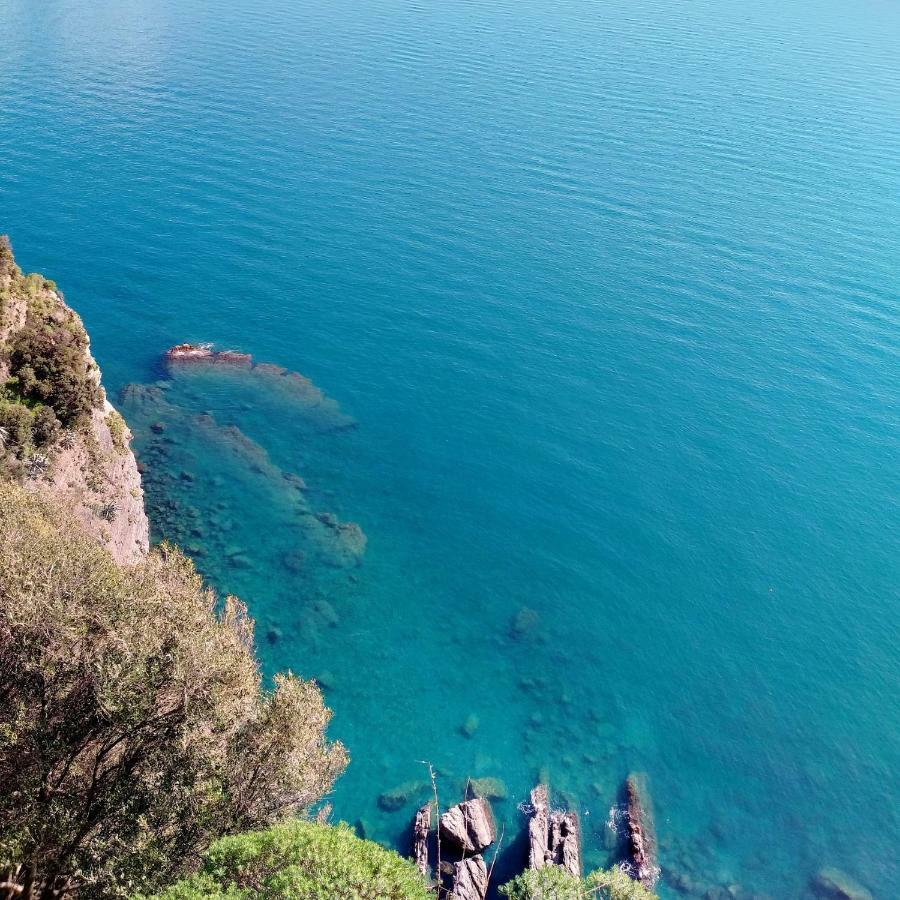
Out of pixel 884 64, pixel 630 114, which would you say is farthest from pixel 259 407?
pixel 884 64

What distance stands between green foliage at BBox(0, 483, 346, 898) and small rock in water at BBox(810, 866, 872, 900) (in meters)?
33.1

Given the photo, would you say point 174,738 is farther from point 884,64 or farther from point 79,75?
point 884,64

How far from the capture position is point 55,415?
150ft

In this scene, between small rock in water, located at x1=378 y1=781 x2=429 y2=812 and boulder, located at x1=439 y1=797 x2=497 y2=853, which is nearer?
boulder, located at x1=439 y1=797 x2=497 y2=853

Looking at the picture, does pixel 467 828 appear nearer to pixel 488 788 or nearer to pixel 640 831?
pixel 488 788

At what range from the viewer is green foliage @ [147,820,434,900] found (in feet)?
83.9

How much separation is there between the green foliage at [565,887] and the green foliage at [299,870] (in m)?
6.44


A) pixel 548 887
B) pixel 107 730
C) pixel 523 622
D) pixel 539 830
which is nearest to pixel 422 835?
pixel 539 830

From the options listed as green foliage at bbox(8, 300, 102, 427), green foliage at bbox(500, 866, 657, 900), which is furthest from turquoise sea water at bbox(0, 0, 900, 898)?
green foliage at bbox(8, 300, 102, 427)

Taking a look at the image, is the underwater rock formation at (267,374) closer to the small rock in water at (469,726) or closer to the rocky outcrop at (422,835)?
the small rock in water at (469,726)

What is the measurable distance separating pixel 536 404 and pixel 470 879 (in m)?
45.9

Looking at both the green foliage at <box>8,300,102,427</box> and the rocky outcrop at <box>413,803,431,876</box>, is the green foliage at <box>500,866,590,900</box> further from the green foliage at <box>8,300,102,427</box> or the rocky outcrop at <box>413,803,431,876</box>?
the green foliage at <box>8,300,102,427</box>

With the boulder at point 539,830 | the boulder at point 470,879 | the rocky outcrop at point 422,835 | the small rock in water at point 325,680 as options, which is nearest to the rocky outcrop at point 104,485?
the small rock in water at point 325,680

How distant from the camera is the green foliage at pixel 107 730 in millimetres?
29891
